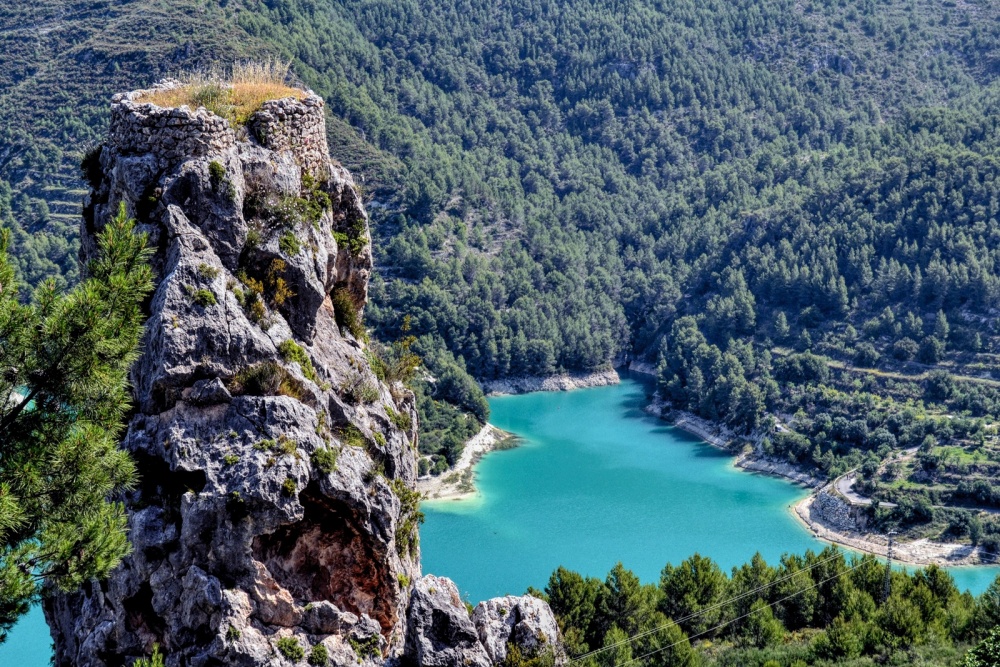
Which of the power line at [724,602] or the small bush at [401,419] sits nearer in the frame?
the small bush at [401,419]

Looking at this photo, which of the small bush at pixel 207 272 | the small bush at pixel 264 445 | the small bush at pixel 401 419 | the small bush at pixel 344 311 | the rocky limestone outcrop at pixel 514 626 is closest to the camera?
the small bush at pixel 264 445

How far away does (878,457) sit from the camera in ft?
211

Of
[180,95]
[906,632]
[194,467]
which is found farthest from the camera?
[906,632]

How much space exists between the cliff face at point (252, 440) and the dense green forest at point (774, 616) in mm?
13297

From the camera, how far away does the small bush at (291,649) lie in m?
12.5

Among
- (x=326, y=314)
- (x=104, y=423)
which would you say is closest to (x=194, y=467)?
(x=104, y=423)

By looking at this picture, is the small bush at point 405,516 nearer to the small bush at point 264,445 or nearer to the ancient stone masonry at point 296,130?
the small bush at point 264,445

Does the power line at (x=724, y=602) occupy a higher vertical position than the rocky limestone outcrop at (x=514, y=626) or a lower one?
lower

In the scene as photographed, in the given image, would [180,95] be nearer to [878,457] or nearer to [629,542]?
[629,542]

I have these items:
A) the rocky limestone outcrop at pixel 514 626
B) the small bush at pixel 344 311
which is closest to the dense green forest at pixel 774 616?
the rocky limestone outcrop at pixel 514 626

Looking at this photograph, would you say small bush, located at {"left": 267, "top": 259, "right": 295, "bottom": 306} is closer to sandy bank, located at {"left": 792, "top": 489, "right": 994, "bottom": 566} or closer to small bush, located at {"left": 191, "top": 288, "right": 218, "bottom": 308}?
small bush, located at {"left": 191, "top": 288, "right": 218, "bottom": 308}

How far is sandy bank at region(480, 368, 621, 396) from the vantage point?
306 feet

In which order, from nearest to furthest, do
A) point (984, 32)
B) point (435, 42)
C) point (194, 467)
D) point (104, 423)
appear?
1. point (104, 423)
2. point (194, 467)
3. point (984, 32)
4. point (435, 42)

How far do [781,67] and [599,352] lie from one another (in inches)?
2167
